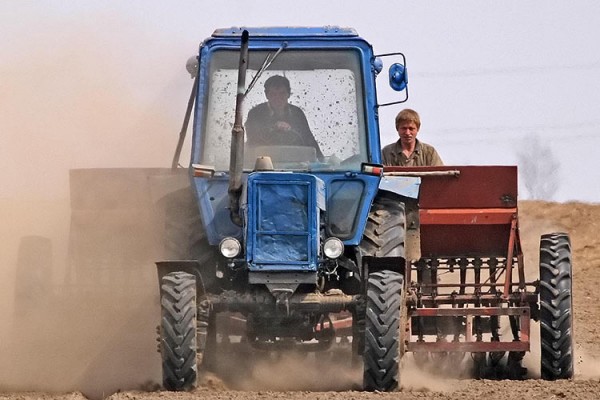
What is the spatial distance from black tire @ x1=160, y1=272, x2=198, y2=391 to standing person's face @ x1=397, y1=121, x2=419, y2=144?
4.11 metres

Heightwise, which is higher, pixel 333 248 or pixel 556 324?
pixel 333 248

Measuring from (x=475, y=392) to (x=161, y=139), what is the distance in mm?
7328

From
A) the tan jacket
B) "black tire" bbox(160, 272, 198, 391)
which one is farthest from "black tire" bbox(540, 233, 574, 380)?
"black tire" bbox(160, 272, 198, 391)

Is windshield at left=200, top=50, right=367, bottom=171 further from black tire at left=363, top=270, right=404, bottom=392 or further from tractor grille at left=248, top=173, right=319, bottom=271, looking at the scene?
black tire at left=363, top=270, right=404, bottom=392

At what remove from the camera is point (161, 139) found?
55.4 feet

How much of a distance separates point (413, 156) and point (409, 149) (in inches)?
3.1

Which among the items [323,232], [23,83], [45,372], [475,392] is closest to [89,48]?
[23,83]

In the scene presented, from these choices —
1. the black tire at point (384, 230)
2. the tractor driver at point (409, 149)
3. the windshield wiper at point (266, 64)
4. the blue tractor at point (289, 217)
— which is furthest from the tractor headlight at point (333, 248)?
the tractor driver at point (409, 149)

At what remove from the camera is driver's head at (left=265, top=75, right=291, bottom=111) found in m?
11.7

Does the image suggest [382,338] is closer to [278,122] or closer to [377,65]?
[278,122]

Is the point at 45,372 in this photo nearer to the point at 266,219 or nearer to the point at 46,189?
the point at 266,219

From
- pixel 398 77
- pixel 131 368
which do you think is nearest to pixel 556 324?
pixel 398 77

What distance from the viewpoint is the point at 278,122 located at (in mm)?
11578

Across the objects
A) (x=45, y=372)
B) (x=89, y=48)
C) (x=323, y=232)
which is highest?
(x=89, y=48)
